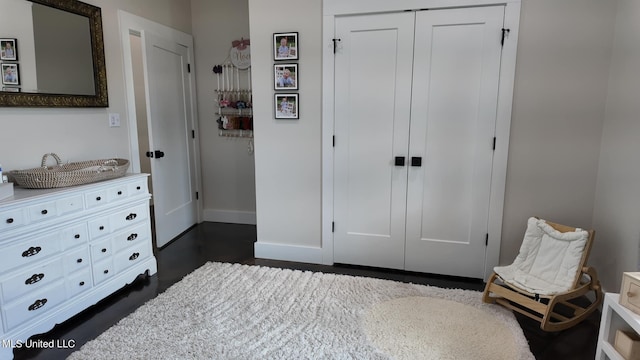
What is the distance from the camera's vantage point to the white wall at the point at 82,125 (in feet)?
7.67

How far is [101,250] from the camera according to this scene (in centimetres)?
248

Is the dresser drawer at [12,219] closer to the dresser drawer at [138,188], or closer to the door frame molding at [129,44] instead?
the dresser drawer at [138,188]

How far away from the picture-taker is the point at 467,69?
2.69 m

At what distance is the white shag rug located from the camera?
1999 millimetres

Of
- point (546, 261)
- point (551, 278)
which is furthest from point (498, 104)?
point (551, 278)

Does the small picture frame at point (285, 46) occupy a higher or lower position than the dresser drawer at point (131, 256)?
higher

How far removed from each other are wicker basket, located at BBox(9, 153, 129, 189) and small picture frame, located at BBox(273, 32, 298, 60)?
150cm

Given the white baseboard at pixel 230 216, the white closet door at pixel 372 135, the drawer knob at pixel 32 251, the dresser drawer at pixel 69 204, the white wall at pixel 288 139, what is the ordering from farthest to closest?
1. the white baseboard at pixel 230 216
2. the white wall at pixel 288 139
3. the white closet door at pixel 372 135
4. the dresser drawer at pixel 69 204
5. the drawer knob at pixel 32 251

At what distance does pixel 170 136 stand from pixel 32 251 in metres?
1.98

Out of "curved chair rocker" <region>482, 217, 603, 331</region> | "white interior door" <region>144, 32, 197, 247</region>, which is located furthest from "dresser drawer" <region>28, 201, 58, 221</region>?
"curved chair rocker" <region>482, 217, 603, 331</region>

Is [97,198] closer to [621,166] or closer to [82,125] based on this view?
[82,125]

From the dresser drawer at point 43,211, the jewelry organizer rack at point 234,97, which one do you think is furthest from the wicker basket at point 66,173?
the jewelry organizer rack at point 234,97

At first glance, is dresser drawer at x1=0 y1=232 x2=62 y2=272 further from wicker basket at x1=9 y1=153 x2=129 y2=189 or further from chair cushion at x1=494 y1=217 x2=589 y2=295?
chair cushion at x1=494 y1=217 x2=589 y2=295

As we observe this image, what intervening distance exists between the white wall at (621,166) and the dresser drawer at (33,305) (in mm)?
3383
